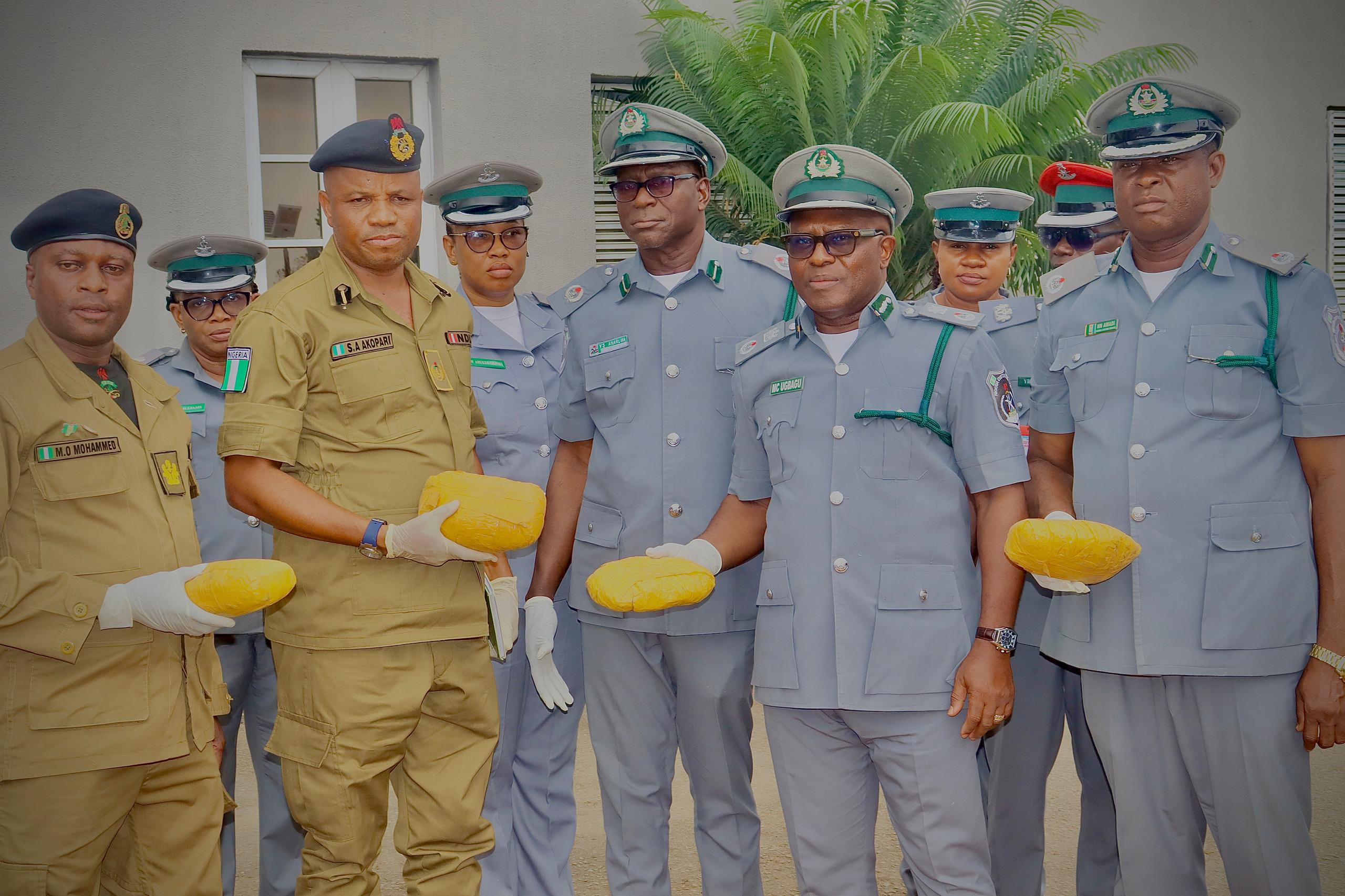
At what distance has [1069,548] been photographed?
2430mm

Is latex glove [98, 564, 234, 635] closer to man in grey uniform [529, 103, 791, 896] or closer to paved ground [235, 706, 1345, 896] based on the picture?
man in grey uniform [529, 103, 791, 896]

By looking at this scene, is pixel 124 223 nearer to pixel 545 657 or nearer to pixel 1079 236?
pixel 545 657

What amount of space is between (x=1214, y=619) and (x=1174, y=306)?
29.8 inches

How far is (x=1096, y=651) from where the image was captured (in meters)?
2.79

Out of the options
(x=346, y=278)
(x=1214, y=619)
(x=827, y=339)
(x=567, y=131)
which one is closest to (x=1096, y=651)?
(x=1214, y=619)

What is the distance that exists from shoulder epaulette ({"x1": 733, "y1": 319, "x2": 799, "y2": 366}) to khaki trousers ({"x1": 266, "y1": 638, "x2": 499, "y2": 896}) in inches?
40.6

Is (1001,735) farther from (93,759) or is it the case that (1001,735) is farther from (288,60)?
(288,60)

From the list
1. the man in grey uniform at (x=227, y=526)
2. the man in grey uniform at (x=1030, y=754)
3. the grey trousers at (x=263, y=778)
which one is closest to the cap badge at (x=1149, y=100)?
the man in grey uniform at (x=1030, y=754)

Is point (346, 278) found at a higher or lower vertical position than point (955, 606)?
higher

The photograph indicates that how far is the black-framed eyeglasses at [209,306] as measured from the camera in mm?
3883

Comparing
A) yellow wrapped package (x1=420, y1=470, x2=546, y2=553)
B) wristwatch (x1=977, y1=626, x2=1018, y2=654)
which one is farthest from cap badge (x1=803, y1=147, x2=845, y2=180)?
wristwatch (x1=977, y1=626, x2=1018, y2=654)

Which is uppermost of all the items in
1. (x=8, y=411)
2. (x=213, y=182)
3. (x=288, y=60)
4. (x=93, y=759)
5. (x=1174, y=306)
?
(x=288, y=60)

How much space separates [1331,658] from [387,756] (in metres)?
2.20

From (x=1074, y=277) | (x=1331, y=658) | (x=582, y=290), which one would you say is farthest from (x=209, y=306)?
(x=1331, y=658)
